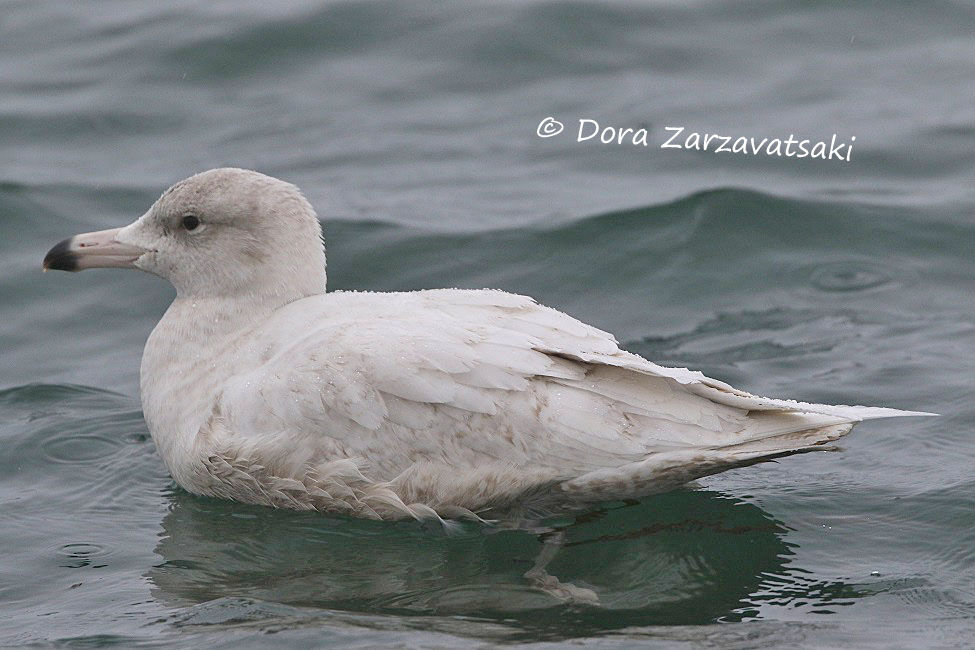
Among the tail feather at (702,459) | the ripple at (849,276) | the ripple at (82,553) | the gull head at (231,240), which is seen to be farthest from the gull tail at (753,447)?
the ripple at (849,276)

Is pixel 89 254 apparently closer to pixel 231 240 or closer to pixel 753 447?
pixel 231 240

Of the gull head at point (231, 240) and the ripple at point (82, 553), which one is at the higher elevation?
the gull head at point (231, 240)

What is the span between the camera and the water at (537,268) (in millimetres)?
6082

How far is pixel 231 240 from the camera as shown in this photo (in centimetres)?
721

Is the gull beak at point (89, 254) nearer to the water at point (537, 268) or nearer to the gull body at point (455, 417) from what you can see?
the gull body at point (455, 417)

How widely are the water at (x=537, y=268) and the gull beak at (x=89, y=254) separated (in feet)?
3.42

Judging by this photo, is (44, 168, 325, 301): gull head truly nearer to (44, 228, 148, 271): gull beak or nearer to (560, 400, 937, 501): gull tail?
(44, 228, 148, 271): gull beak

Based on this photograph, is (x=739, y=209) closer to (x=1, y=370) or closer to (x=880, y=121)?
(x=880, y=121)

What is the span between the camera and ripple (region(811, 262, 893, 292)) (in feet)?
31.7

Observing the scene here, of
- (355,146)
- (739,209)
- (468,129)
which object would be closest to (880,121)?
(739,209)

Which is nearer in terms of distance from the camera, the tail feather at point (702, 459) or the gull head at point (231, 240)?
the tail feather at point (702, 459)

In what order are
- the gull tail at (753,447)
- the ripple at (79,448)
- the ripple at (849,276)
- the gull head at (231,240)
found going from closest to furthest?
1. the gull tail at (753,447)
2. the gull head at (231,240)
3. the ripple at (79,448)
4. the ripple at (849,276)

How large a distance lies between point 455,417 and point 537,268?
391 cm

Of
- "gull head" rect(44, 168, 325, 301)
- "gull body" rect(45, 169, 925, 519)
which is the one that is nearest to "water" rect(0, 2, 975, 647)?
"gull body" rect(45, 169, 925, 519)
